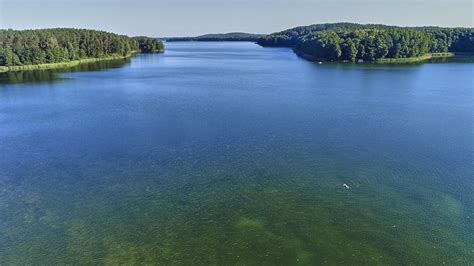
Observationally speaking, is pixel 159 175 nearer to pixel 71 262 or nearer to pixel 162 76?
pixel 71 262

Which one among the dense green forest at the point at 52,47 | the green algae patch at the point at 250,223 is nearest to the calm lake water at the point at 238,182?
the green algae patch at the point at 250,223

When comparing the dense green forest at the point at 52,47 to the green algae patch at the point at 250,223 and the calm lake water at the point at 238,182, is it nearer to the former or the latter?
the calm lake water at the point at 238,182

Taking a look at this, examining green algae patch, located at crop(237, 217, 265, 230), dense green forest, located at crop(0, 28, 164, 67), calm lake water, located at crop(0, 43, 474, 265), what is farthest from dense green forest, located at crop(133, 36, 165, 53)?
green algae patch, located at crop(237, 217, 265, 230)

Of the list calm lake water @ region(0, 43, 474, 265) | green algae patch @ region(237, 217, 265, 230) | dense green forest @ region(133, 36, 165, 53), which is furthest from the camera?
dense green forest @ region(133, 36, 165, 53)

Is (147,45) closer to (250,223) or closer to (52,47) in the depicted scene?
(52,47)

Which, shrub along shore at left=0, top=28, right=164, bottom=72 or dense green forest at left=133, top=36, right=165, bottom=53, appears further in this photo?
dense green forest at left=133, top=36, right=165, bottom=53

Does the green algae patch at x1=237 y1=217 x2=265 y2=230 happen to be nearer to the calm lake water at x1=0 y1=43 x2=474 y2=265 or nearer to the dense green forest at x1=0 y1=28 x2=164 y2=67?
the calm lake water at x1=0 y1=43 x2=474 y2=265

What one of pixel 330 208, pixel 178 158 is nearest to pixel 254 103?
pixel 178 158

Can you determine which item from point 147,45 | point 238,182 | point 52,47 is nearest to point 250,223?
point 238,182
